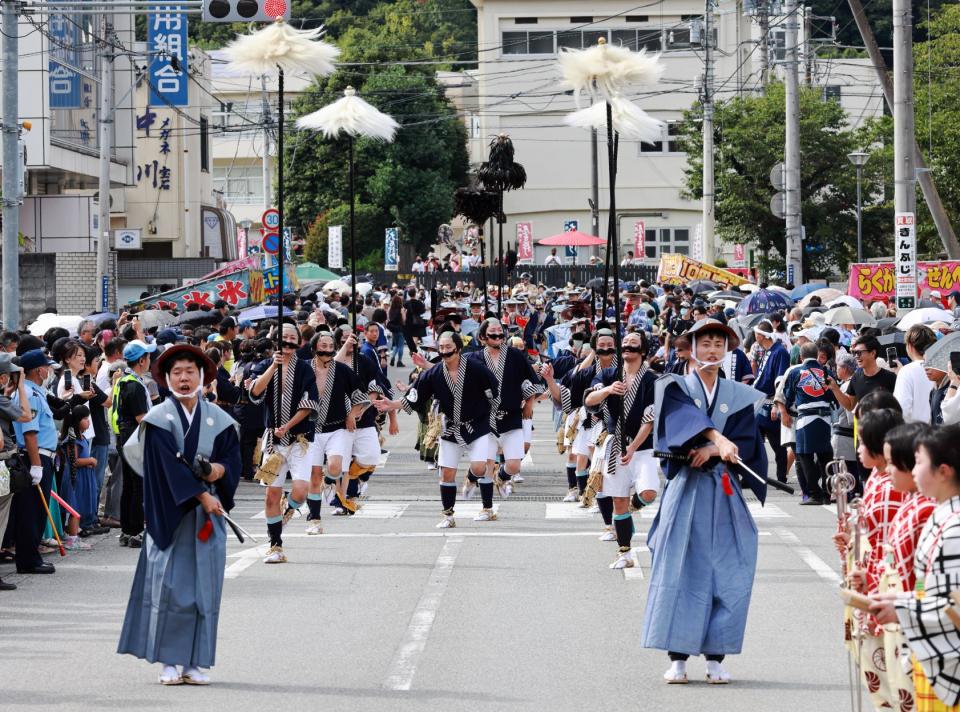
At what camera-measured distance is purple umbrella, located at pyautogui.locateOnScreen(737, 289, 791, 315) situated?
78.6 feet

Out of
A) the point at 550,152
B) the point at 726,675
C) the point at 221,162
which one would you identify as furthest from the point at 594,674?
the point at 221,162

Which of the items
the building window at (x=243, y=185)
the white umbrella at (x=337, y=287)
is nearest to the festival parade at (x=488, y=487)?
the white umbrella at (x=337, y=287)

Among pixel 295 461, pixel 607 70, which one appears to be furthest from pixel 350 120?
pixel 295 461

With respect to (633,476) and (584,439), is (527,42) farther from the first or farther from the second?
(633,476)

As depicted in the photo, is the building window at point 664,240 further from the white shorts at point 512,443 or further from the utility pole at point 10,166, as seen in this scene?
the white shorts at point 512,443

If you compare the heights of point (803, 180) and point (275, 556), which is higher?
point (803, 180)

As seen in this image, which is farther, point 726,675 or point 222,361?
point 222,361

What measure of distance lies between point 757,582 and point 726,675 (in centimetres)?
325

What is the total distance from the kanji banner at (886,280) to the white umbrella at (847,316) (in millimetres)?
4432

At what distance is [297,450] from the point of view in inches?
504

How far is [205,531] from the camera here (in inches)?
315

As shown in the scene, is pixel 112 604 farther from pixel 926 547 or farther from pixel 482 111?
pixel 482 111

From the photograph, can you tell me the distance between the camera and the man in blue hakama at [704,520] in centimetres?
792

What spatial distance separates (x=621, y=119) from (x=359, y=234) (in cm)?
5118
